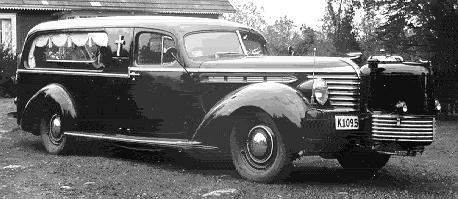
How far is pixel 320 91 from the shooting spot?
8.11m

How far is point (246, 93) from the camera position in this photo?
8.54 metres

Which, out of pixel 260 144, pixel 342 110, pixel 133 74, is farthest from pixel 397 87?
pixel 133 74

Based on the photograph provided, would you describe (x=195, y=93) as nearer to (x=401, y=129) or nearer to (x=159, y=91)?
(x=159, y=91)

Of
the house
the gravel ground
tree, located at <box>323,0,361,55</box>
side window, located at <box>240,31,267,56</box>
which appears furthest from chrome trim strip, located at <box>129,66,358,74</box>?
the house

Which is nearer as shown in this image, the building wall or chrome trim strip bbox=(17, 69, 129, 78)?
Result: chrome trim strip bbox=(17, 69, 129, 78)

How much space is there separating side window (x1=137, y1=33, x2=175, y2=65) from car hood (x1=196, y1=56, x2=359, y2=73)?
63 centimetres

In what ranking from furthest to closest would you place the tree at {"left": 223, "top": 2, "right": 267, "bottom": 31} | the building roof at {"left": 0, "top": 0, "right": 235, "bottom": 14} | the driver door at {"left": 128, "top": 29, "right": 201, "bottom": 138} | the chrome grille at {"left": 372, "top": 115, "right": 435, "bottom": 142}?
the tree at {"left": 223, "top": 2, "right": 267, "bottom": 31}
the building roof at {"left": 0, "top": 0, "right": 235, "bottom": 14}
the driver door at {"left": 128, "top": 29, "right": 201, "bottom": 138}
the chrome grille at {"left": 372, "top": 115, "right": 435, "bottom": 142}

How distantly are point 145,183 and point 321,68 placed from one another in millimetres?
2163

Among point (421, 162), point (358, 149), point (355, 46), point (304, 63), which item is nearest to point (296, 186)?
point (358, 149)

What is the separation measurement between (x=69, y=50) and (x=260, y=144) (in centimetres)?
396

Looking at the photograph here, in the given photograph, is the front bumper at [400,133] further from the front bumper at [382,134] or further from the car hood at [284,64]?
the car hood at [284,64]

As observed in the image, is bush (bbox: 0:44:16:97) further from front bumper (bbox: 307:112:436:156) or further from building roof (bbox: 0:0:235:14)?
front bumper (bbox: 307:112:436:156)

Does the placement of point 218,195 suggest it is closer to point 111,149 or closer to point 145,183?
point 145,183

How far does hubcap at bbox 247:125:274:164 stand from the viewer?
8.36 meters
